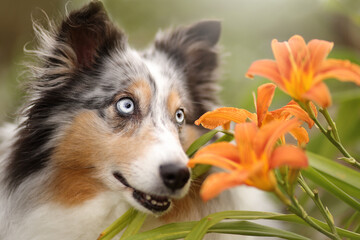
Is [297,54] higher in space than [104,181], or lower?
higher

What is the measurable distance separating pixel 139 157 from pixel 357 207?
696 mm

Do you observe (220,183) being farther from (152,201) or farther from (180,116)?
(180,116)

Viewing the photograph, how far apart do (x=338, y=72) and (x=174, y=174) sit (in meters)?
0.67

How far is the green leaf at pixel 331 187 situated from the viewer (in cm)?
107

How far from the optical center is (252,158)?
0.75m

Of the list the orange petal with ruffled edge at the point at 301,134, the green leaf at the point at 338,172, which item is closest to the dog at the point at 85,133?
the green leaf at the point at 338,172

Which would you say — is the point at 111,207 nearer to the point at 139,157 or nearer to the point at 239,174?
the point at 139,157

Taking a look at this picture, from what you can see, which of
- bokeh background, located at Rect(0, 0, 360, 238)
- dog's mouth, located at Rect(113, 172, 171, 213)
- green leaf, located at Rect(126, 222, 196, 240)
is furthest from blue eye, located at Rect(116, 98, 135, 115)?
bokeh background, located at Rect(0, 0, 360, 238)

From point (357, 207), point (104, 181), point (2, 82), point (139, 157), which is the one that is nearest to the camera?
point (357, 207)

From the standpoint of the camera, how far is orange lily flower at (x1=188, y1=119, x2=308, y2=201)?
0.69 m

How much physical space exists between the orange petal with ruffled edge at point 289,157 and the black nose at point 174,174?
58 centimetres

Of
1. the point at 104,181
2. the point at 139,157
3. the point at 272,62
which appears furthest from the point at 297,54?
the point at 104,181

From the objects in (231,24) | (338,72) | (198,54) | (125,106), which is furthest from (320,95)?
(231,24)

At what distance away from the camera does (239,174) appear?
0.70 m
